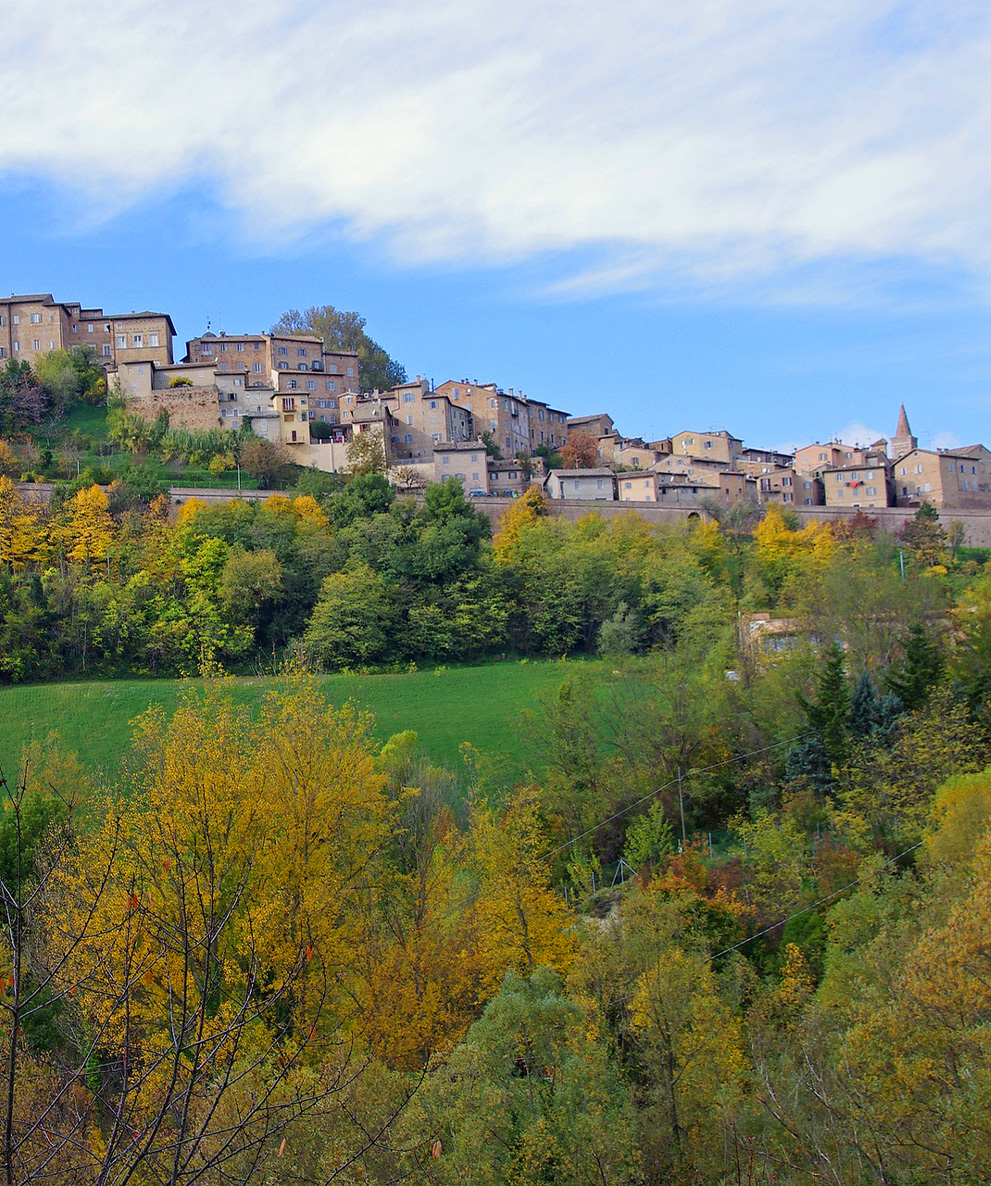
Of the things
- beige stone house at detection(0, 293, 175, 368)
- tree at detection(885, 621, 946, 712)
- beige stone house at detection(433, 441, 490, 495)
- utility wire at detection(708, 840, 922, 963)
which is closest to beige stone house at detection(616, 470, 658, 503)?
beige stone house at detection(433, 441, 490, 495)

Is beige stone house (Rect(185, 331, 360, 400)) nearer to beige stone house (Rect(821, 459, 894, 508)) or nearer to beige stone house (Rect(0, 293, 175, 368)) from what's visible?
beige stone house (Rect(0, 293, 175, 368))

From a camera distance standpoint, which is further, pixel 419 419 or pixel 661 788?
pixel 419 419

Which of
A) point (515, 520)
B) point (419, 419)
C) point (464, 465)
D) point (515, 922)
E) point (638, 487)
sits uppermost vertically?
point (419, 419)

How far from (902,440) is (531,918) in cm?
8528

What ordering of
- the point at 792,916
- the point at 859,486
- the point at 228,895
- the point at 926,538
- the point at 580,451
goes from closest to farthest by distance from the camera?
the point at 228,895 → the point at 792,916 → the point at 926,538 → the point at 859,486 → the point at 580,451

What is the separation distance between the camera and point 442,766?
119 ft

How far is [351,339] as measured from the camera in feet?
288

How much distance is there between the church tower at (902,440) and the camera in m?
91.4

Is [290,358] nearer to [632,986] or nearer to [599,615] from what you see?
[599,615]

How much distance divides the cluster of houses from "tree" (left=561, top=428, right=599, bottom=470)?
0.45 ft

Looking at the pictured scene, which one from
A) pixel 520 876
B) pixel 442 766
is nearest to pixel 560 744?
pixel 442 766

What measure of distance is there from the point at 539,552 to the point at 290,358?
27.9 m

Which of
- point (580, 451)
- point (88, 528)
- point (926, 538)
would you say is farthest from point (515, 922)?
point (580, 451)

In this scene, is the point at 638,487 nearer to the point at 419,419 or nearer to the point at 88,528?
the point at 419,419
